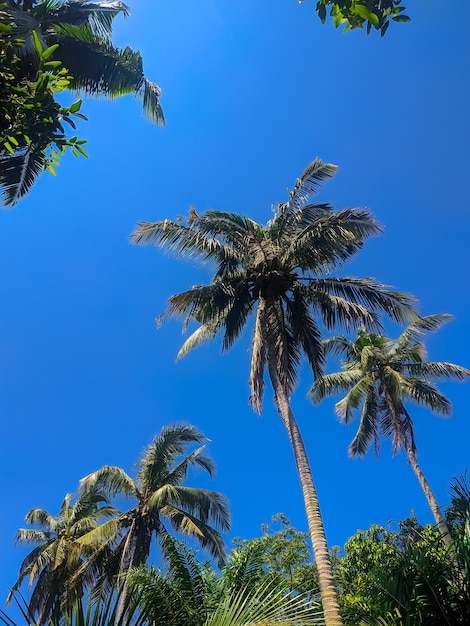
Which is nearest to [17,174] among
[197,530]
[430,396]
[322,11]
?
[322,11]

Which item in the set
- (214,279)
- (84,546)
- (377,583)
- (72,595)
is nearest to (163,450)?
(84,546)

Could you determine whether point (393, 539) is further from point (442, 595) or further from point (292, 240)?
point (292, 240)

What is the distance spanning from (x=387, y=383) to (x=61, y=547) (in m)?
15.9

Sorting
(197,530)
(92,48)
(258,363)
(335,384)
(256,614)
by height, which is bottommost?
(256,614)

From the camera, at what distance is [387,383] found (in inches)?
801

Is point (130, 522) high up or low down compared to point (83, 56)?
down

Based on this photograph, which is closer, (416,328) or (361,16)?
(361,16)

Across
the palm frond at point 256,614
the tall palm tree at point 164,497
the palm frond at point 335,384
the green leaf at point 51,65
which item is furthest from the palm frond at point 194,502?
the green leaf at point 51,65

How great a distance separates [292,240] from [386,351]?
11.0 metres

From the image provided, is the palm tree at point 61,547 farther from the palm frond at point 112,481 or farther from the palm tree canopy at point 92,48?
the palm tree canopy at point 92,48

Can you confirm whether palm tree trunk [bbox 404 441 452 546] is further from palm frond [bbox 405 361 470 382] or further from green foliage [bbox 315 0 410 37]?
green foliage [bbox 315 0 410 37]

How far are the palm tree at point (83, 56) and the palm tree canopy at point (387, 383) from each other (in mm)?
14384

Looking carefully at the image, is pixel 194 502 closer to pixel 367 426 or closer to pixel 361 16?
pixel 367 426

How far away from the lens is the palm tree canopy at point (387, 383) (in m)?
19.7
